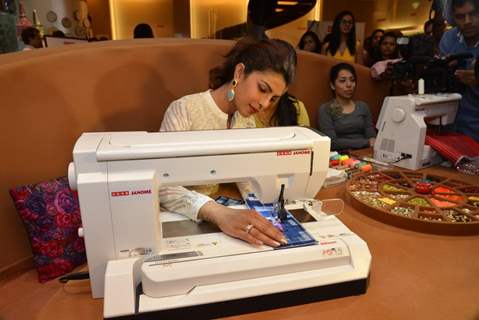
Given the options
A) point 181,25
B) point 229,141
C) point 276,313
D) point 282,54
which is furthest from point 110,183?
point 181,25

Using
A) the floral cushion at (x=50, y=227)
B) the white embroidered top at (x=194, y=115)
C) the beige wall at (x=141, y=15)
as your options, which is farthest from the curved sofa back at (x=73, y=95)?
the beige wall at (x=141, y=15)

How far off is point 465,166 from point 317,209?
1.03m

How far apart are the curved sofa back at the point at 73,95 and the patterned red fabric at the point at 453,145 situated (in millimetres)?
1110

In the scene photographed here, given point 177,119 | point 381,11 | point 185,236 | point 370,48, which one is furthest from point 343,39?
point 185,236

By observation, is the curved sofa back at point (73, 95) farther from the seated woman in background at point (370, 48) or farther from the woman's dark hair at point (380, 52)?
the seated woman in background at point (370, 48)

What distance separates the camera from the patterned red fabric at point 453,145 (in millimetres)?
1599

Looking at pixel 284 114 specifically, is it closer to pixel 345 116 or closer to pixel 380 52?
pixel 345 116

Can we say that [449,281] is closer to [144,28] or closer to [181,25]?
[144,28]

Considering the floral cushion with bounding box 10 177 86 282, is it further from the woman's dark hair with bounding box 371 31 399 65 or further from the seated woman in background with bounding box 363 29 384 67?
the seated woman in background with bounding box 363 29 384 67

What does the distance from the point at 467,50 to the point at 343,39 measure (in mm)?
1315

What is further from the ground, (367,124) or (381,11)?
(381,11)

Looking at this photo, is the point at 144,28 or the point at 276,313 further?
the point at 144,28

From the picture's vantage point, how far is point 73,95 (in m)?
1.22

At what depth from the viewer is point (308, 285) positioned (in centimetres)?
74
